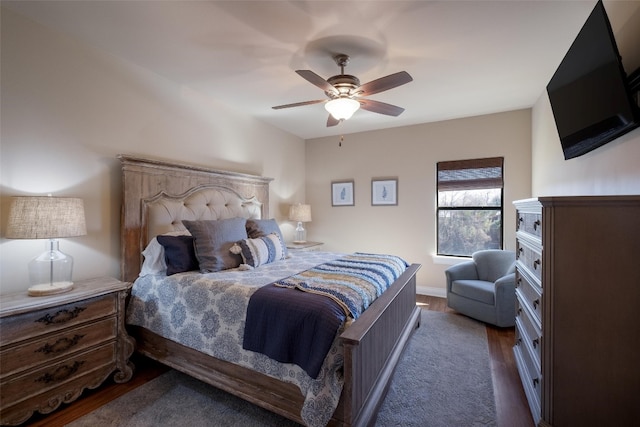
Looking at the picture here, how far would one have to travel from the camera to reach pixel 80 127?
7.59 ft

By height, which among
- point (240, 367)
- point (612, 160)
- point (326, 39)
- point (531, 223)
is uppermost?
point (326, 39)

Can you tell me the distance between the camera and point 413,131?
14.5 feet

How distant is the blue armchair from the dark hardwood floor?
1.16ft

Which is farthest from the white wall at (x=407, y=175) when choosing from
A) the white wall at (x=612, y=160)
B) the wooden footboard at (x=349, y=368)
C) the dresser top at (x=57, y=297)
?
the dresser top at (x=57, y=297)

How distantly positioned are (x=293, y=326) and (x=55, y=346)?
1588 millimetres

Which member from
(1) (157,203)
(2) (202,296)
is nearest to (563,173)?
(2) (202,296)

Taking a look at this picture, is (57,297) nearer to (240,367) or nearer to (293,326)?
(240,367)

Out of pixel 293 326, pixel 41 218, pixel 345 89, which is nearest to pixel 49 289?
pixel 41 218

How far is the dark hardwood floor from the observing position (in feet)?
5.99

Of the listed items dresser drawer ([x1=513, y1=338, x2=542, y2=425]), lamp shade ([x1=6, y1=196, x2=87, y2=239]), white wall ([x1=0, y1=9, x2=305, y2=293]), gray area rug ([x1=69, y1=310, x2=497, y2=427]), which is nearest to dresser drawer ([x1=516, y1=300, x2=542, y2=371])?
dresser drawer ([x1=513, y1=338, x2=542, y2=425])

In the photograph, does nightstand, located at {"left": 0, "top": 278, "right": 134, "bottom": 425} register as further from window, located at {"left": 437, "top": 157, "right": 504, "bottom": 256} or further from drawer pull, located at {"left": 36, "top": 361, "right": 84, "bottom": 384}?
window, located at {"left": 437, "top": 157, "right": 504, "bottom": 256}

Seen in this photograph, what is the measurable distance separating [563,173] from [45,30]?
14.3ft

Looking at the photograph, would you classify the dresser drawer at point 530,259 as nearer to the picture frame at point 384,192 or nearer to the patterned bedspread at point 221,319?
the patterned bedspread at point 221,319

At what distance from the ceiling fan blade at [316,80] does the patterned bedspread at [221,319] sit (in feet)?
4.98
